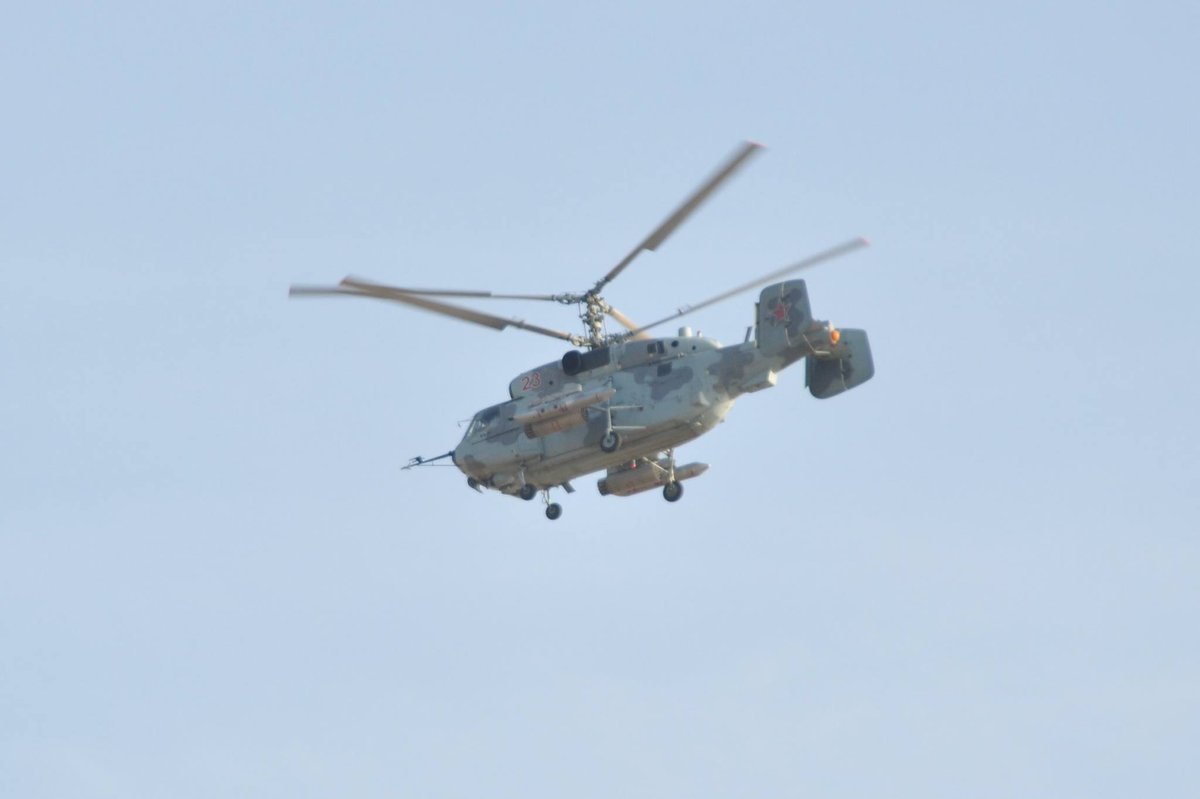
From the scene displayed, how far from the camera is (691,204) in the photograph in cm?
5416

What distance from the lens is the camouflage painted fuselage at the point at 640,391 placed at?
183 ft

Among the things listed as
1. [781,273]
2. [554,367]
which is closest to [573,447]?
A: [554,367]

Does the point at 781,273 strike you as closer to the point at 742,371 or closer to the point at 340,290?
the point at 742,371

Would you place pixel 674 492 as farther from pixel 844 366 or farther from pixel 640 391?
pixel 844 366

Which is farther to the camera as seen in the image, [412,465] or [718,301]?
[412,465]

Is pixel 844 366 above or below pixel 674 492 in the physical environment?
above

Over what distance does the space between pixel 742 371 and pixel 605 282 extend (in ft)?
12.2

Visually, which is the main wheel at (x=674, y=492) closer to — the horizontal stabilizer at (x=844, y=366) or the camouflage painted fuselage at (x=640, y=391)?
the camouflage painted fuselage at (x=640, y=391)

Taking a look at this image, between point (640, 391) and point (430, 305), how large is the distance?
471 cm

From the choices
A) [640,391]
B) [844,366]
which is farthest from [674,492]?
[844,366]

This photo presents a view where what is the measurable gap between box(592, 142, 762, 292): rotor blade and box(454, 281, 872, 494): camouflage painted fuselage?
2253mm

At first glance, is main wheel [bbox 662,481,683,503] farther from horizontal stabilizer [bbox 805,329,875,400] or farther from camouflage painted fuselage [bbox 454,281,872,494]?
horizontal stabilizer [bbox 805,329,875,400]

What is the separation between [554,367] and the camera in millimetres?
58188

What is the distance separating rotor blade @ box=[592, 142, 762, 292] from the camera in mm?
52812
